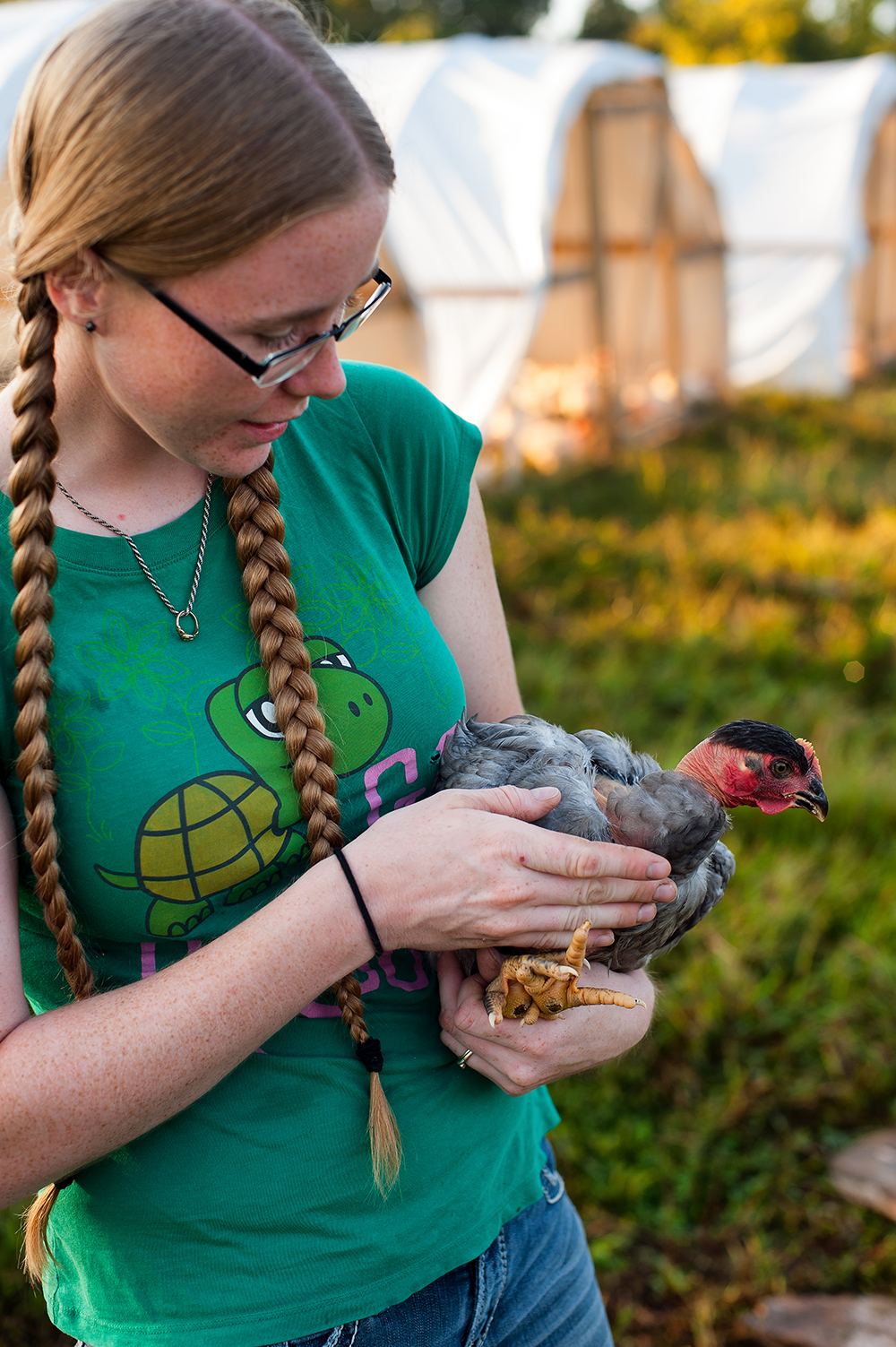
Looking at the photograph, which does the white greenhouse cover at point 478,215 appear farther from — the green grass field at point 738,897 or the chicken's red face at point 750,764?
the chicken's red face at point 750,764

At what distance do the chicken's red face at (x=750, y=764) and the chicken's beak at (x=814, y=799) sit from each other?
0.05 feet

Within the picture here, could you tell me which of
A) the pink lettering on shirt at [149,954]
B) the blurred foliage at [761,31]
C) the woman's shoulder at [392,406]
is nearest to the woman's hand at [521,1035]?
the pink lettering on shirt at [149,954]

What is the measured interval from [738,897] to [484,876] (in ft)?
10.1

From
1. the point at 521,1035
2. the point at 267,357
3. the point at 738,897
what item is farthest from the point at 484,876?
the point at 738,897

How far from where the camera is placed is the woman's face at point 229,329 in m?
1.17

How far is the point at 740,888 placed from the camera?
4.18 m

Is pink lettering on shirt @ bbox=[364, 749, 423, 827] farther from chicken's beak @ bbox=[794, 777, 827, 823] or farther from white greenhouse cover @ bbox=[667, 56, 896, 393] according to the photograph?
white greenhouse cover @ bbox=[667, 56, 896, 393]

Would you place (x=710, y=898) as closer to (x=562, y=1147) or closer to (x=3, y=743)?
(x=3, y=743)

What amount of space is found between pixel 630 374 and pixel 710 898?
1149cm

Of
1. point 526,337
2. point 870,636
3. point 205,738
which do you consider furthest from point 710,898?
point 526,337

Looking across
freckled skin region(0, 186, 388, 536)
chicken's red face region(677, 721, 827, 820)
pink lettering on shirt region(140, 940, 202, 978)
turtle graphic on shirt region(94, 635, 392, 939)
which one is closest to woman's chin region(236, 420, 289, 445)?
freckled skin region(0, 186, 388, 536)

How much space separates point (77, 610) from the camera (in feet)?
4.22

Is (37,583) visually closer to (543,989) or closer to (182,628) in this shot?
(182,628)

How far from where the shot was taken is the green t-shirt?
1276 mm
